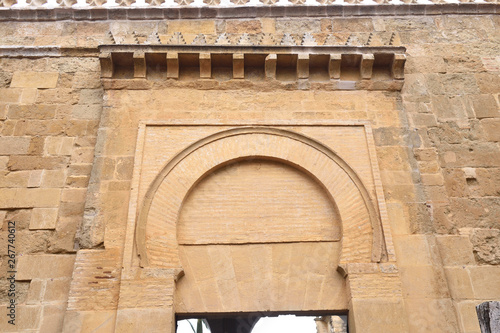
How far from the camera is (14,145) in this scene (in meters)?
4.62

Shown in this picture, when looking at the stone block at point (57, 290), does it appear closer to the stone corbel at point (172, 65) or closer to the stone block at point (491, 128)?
the stone corbel at point (172, 65)

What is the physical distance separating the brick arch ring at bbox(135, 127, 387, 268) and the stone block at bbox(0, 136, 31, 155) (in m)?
1.64

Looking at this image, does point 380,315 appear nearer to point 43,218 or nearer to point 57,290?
point 57,290

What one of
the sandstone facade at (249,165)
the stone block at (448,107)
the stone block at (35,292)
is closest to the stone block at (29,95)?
the sandstone facade at (249,165)

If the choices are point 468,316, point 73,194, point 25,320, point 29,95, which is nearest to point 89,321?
point 25,320

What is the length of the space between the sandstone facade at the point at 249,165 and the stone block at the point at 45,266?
19mm

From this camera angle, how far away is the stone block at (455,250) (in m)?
4.05

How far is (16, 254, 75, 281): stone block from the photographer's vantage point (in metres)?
3.91

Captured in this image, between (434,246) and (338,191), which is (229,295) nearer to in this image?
(338,191)

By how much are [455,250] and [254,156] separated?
2.22 m

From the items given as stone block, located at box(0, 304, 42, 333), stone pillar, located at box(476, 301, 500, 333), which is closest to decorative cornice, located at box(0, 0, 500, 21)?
stone block, located at box(0, 304, 42, 333)

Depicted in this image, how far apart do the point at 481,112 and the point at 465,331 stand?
260cm

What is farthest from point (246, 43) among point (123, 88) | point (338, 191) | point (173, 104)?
point (338, 191)

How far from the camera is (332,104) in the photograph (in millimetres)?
4820
